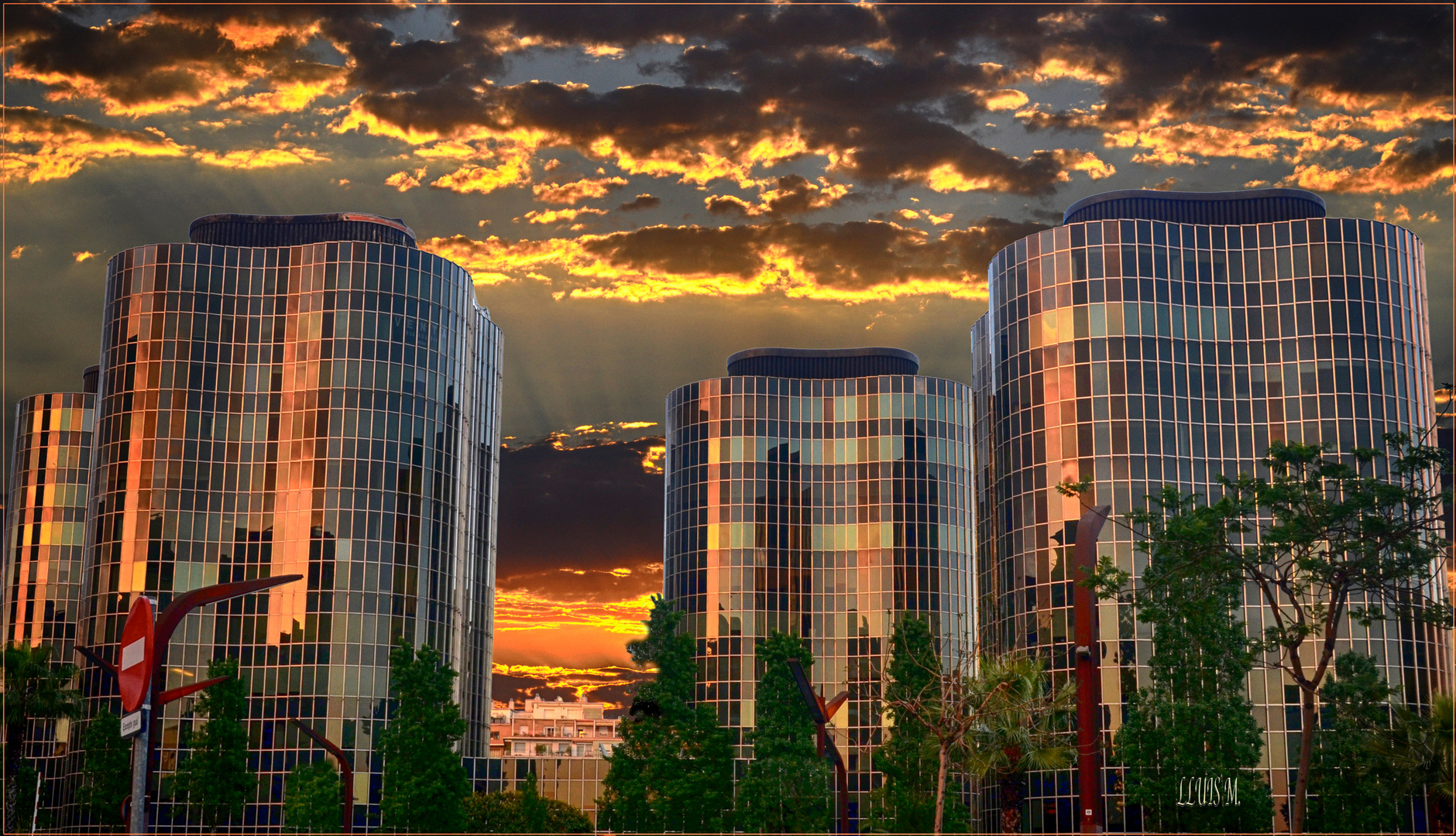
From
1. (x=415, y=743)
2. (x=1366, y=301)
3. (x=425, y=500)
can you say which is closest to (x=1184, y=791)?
(x=415, y=743)

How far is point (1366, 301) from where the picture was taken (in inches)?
4222

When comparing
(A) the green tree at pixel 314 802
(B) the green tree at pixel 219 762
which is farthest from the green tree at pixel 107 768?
(A) the green tree at pixel 314 802

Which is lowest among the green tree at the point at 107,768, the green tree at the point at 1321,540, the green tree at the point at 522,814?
the green tree at the point at 522,814

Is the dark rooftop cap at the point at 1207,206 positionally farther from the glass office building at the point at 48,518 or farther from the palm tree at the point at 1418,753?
the glass office building at the point at 48,518

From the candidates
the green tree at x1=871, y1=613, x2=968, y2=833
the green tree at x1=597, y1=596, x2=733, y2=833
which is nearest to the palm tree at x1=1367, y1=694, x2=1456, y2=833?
the green tree at x1=871, y1=613, x2=968, y2=833

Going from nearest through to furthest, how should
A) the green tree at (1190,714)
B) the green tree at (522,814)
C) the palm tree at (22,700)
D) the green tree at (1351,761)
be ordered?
1. the green tree at (1190,714)
2. the green tree at (1351,761)
3. the palm tree at (22,700)
4. the green tree at (522,814)

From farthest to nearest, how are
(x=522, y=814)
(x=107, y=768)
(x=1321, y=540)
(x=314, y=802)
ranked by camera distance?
(x=522, y=814) < (x=107, y=768) < (x=314, y=802) < (x=1321, y=540)

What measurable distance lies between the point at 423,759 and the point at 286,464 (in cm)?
4847

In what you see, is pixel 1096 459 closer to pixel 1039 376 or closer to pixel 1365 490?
pixel 1039 376

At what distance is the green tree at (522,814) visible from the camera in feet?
336

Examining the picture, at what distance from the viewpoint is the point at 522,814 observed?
347 feet

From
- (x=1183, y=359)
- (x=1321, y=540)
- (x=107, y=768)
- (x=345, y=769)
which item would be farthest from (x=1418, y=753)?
(x=107, y=768)

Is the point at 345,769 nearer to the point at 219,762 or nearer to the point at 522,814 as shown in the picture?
the point at 219,762

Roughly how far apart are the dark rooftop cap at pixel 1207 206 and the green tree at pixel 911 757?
4320 centimetres
